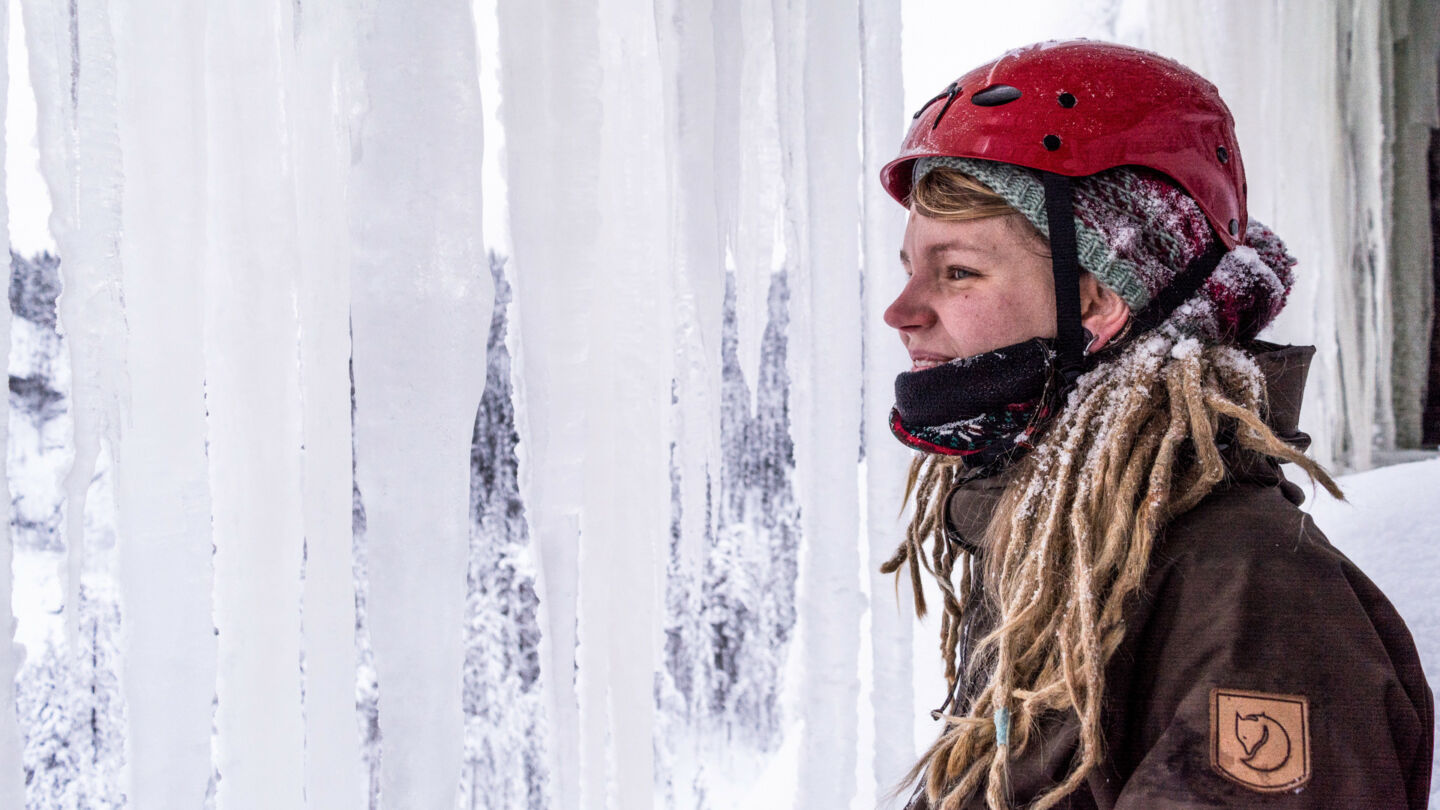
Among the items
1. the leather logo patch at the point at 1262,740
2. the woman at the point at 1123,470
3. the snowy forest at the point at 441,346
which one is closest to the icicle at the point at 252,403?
the snowy forest at the point at 441,346

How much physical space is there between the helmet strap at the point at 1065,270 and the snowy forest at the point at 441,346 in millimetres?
437

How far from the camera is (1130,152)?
35.2 inches

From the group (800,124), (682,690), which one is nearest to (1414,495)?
(800,124)

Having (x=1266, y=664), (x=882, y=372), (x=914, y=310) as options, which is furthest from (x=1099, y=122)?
(x=882, y=372)

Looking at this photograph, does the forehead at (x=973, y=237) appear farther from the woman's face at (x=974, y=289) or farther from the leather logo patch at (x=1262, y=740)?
the leather logo patch at (x=1262, y=740)

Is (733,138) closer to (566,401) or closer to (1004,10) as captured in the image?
(566,401)

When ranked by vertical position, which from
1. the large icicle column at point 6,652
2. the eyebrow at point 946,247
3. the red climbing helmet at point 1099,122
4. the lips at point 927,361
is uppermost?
the red climbing helmet at point 1099,122

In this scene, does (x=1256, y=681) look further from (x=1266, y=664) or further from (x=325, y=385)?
(x=325, y=385)

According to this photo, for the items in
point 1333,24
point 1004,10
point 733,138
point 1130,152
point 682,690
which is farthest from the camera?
point 682,690

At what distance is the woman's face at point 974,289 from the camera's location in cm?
91

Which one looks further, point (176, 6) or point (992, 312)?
point (176, 6)

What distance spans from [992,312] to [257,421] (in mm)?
1087

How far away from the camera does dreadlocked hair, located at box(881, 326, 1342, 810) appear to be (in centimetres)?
75

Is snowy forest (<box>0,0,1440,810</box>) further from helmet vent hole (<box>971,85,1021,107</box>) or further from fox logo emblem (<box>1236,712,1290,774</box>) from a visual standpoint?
helmet vent hole (<box>971,85,1021,107</box>)
